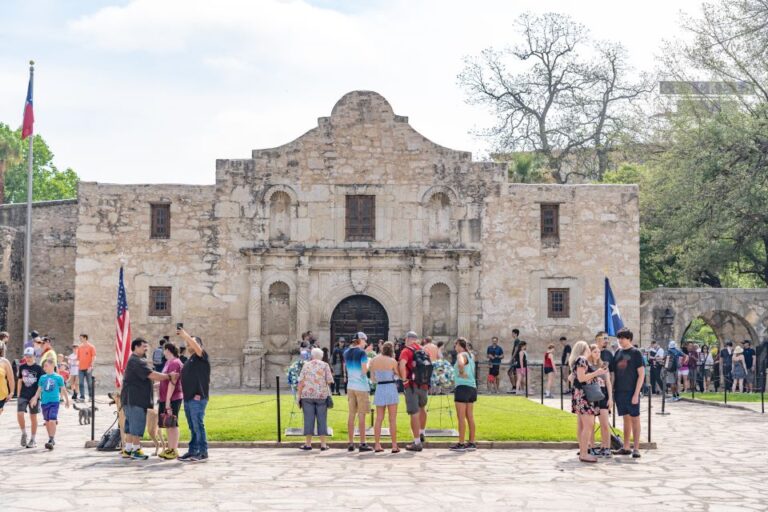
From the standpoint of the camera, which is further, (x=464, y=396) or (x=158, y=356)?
(x=158, y=356)

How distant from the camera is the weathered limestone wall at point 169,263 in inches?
1141

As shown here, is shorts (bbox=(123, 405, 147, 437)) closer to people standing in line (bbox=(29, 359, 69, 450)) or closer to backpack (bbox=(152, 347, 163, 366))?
people standing in line (bbox=(29, 359, 69, 450))

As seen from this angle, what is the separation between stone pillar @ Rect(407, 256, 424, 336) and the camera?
29016mm

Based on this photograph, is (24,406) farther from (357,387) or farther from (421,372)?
(421,372)

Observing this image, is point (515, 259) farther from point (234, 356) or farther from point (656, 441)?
A: point (656, 441)

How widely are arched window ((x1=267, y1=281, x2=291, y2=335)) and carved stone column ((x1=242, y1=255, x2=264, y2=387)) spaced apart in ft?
1.51

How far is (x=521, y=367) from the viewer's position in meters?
27.7

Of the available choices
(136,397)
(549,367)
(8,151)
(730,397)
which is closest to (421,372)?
(136,397)

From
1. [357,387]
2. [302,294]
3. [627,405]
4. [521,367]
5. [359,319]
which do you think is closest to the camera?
[627,405]

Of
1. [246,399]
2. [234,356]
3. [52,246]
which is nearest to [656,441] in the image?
[246,399]

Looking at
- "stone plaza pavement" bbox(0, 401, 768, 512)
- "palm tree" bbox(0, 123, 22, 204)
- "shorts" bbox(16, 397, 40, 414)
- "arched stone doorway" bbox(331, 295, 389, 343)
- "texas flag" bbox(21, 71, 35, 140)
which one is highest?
"palm tree" bbox(0, 123, 22, 204)

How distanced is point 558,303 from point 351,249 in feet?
Result: 19.4

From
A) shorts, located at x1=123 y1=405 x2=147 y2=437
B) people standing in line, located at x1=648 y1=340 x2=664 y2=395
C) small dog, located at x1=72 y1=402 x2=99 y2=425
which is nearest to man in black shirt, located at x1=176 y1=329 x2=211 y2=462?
shorts, located at x1=123 y1=405 x2=147 y2=437

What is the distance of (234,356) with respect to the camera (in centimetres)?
2902
